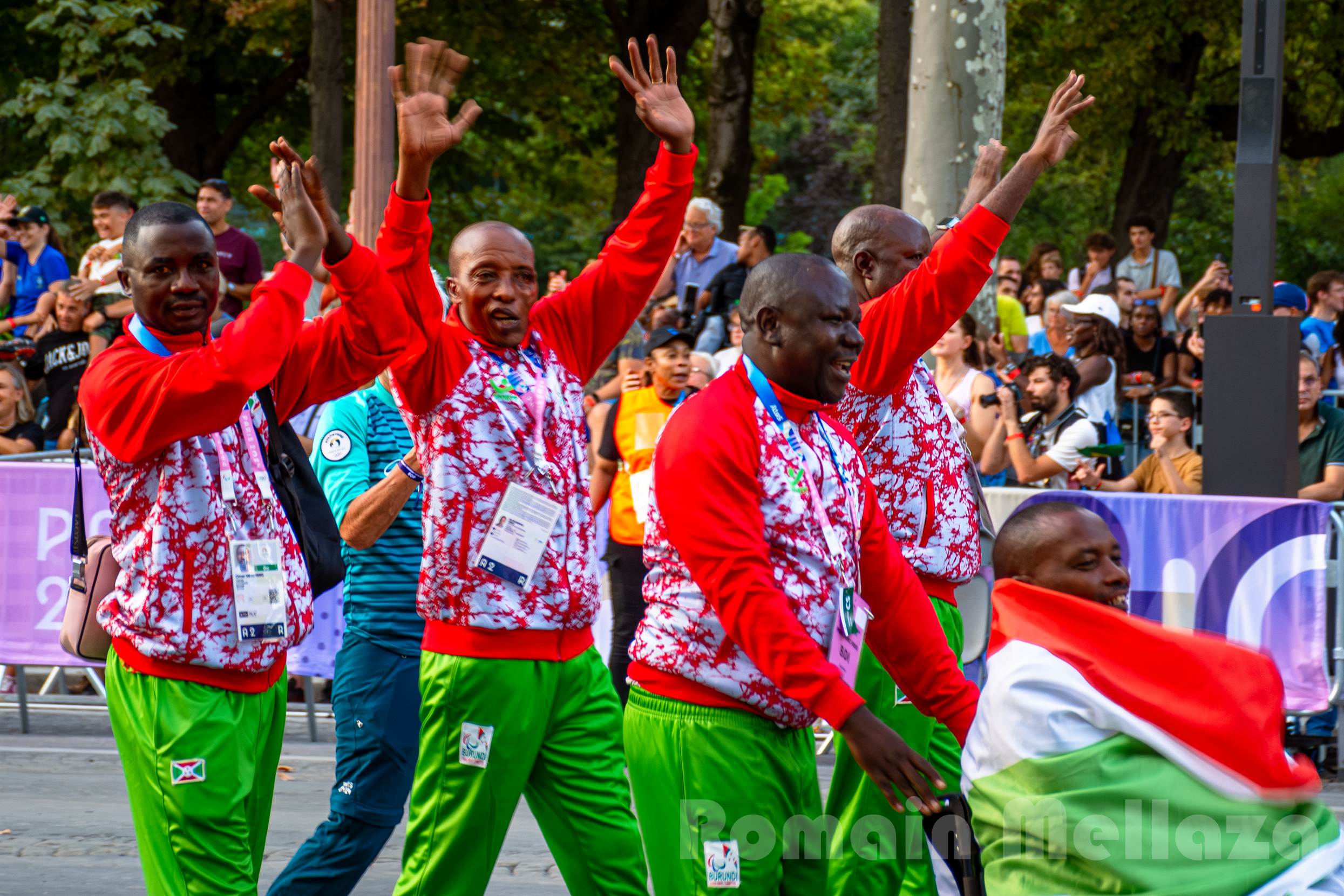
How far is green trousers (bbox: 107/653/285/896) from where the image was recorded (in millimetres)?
3697

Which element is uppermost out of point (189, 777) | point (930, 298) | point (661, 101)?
point (661, 101)

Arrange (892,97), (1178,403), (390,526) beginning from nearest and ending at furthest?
(390,526) → (1178,403) → (892,97)

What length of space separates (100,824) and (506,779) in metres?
3.36

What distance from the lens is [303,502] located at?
4023mm

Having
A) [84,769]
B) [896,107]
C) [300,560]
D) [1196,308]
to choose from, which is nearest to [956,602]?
[300,560]

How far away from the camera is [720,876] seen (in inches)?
138

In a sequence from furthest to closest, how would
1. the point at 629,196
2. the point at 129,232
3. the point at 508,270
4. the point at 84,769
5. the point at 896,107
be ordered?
the point at 629,196 < the point at 896,107 < the point at 84,769 < the point at 508,270 < the point at 129,232

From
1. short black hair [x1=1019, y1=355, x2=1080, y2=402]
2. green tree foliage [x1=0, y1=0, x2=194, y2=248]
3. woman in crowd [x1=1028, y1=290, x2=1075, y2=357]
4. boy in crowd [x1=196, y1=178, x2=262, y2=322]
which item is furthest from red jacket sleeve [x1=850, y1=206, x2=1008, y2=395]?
green tree foliage [x1=0, y1=0, x2=194, y2=248]

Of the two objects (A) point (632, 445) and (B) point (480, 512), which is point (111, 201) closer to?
(A) point (632, 445)

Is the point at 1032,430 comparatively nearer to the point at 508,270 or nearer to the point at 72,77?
the point at 508,270

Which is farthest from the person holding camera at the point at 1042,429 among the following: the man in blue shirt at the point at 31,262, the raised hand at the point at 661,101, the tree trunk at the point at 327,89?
the tree trunk at the point at 327,89

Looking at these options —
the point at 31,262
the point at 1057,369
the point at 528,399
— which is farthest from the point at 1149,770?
the point at 31,262

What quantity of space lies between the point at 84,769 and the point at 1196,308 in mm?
8773

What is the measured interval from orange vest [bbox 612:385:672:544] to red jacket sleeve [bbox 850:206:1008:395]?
3454mm
